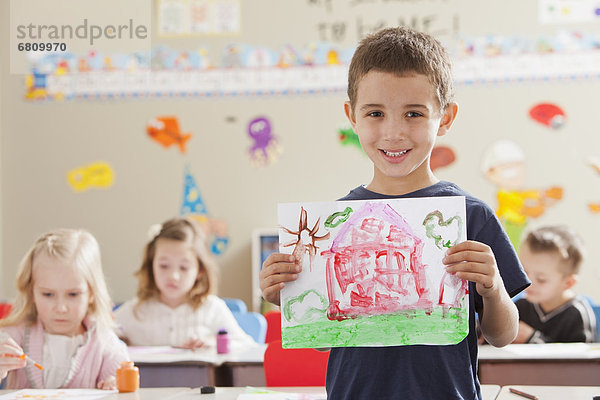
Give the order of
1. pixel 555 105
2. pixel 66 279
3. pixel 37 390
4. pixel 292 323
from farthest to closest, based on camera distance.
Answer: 1. pixel 555 105
2. pixel 66 279
3. pixel 37 390
4. pixel 292 323

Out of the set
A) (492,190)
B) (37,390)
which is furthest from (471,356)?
(492,190)

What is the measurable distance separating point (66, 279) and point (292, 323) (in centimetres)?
127

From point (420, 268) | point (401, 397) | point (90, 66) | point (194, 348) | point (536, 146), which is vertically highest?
point (90, 66)

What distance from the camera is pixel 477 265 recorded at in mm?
1324

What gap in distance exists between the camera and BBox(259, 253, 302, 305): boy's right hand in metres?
1.43

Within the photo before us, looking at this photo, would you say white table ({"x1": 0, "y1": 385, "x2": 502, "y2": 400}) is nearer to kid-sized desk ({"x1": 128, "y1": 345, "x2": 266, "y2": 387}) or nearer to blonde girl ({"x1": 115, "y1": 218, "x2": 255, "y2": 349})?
kid-sized desk ({"x1": 128, "y1": 345, "x2": 266, "y2": 387})

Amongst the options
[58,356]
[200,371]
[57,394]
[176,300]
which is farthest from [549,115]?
[57,394]

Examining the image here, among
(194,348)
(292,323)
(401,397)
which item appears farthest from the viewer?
(194,348)

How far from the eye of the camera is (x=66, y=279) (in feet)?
8.19

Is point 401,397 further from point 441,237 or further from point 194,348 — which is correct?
point 194,348

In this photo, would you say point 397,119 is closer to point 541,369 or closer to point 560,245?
point 541,369

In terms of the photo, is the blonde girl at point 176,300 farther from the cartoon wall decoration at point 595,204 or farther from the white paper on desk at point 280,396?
the cartoon wall decoration at point 595,204

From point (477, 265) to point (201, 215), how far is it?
3.80m

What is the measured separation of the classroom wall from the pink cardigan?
2.45 meters
